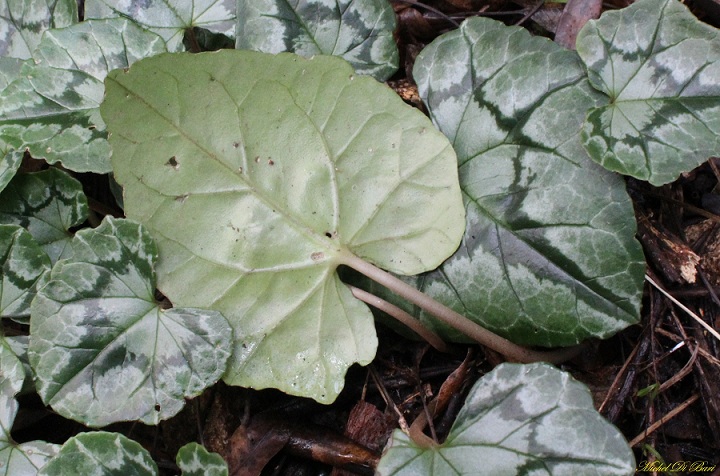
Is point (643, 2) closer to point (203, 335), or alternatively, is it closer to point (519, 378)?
point (519, 378)

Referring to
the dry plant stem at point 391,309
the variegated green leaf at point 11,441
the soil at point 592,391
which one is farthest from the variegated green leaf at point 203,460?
the dry plant stem at point 391,309

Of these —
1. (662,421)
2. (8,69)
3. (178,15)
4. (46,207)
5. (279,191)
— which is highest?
(178,15)

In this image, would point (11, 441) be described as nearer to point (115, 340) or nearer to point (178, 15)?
point (115, 340)

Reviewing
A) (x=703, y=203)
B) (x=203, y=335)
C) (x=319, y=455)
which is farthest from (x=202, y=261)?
(x=703, y=203)

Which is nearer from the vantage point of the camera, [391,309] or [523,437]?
[523,437]

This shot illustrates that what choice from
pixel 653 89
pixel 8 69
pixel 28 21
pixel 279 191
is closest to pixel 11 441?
pixel 279 191

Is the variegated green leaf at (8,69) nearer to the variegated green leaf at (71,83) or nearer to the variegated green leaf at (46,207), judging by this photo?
the variegated green leaf at (71,83)

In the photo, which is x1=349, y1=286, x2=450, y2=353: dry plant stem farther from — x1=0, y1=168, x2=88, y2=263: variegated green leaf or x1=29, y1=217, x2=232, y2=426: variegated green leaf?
x1=0, y1=168, x2=88, y2=263: variegated green leaf
